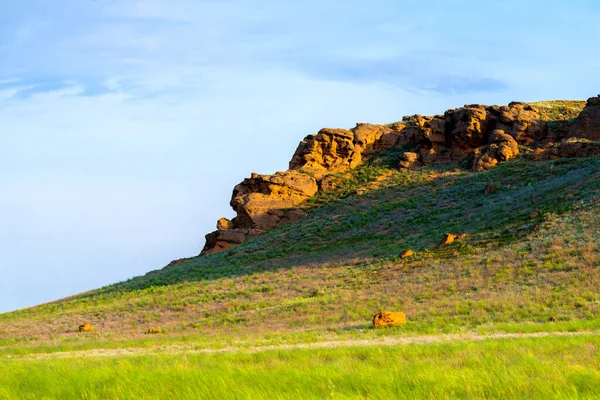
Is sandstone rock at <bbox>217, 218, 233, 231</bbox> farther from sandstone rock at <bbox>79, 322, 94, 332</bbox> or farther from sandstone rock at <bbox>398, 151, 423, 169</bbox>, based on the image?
sandstone rock at <bbox>79, 322, 94, 332</bbox>

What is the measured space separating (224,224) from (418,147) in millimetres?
21725

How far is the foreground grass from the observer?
27.3ft

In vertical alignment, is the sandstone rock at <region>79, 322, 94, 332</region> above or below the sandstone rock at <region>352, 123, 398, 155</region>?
below

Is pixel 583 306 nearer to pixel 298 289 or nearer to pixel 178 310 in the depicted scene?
pixel 298 289

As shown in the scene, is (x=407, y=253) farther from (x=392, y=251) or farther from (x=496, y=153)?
(x=496, y=153)

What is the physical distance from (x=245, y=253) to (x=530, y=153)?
26.9 metres

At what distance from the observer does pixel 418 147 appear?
68.7m

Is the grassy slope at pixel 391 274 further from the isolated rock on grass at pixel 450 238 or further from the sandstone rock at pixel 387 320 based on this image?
the isolated rock on grass at pixel 450 238

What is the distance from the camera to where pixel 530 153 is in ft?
192

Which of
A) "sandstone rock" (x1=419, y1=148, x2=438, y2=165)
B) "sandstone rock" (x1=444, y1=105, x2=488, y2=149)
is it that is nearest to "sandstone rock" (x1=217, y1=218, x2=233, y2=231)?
"sandstone rock" (x1=419, y1=148, x2=438, y2=165)

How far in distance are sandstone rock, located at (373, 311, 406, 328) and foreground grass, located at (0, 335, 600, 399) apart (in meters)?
8.31

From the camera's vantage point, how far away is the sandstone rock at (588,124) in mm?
59750

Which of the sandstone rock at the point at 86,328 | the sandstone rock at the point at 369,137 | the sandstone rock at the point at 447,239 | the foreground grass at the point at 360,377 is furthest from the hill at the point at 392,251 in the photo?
the foreground grass at the point at 360,377

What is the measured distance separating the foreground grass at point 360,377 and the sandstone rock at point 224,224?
4886 centimetres
